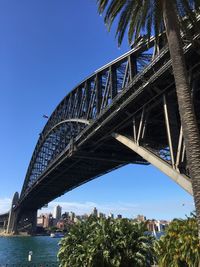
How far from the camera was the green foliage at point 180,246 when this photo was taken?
21.7 metres

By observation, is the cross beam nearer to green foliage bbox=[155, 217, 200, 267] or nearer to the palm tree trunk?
green foliage bbox=[155, 217, 200, 267]

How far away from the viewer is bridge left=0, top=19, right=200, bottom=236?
25.1 meters

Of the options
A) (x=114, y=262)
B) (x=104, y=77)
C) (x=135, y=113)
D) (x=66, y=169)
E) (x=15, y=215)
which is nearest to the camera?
(x=114, y=262)

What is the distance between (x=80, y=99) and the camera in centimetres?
5859

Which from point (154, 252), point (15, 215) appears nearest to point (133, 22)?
point (154, 252)

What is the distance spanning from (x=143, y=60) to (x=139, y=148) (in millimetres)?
9760

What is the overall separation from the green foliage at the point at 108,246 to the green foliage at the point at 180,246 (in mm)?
880

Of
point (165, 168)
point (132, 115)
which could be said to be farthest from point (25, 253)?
point (165, 168)

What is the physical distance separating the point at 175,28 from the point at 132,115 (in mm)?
19356

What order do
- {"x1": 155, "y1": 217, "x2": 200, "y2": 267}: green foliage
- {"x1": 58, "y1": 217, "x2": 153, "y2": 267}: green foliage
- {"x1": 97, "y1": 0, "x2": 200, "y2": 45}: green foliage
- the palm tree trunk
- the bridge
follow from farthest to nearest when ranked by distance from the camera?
the bridge
{"x1": 58, "y1": 217, "x2": 153, "y2": 267}: green foliage
{"x1": 155, "y1": 217, "x2": 200, "y2": 267}: green foliage
{"x1": 97, "y1": 0, "x2": 200, "y2": 45}: green foliage
the palm tree trunk

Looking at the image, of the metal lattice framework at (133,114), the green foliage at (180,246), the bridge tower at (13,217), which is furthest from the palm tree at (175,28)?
the bridge tower at (13,217)

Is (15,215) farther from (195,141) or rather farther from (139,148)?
(195,141)

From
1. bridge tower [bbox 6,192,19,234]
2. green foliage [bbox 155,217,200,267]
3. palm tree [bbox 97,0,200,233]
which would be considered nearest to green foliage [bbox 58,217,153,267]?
green foliage [bbox 155,217,200,267]

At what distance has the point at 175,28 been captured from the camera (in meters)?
14.1
